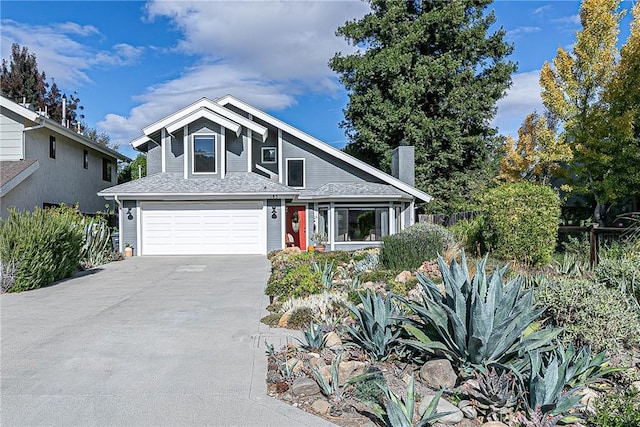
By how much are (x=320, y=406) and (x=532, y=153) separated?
22.5m

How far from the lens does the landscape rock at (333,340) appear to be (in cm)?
525

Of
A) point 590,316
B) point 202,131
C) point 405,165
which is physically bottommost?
point 590,316

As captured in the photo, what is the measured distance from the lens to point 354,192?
60.7 ft

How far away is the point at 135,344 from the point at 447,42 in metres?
24.2

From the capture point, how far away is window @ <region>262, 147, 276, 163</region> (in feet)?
67.2

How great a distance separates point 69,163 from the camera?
1958cm

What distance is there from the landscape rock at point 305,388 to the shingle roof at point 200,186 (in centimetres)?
1346

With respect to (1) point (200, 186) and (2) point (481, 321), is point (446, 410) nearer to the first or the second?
(2) point (481, 321)

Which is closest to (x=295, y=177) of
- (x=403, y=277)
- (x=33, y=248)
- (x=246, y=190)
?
(x=246, y=190)

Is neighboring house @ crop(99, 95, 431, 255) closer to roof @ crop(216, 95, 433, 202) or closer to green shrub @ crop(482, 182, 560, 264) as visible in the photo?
roof @ crop(216, 95, 433, 202)

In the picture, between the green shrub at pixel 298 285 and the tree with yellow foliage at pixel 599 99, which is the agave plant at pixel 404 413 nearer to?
the green shrub at pixel 298 285

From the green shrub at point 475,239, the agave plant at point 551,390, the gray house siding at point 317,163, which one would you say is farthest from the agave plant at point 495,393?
the gray house siding at point 317,163

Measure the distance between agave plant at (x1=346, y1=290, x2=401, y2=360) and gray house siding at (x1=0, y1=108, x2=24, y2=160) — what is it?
16535 millimetres

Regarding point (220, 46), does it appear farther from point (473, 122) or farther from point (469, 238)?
point (473, 122)
